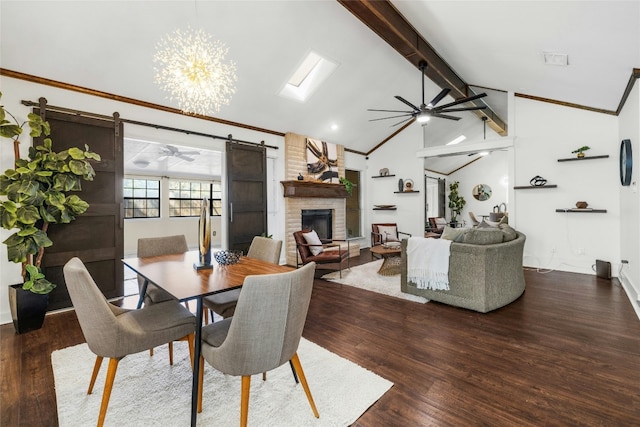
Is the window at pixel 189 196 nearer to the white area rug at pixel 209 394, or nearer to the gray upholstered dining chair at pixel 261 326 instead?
the white area rug at pixel 209 394

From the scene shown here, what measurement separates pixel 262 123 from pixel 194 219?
16.9 feet

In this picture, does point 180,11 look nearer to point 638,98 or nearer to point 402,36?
point 402,36

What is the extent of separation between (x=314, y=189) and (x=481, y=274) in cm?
367

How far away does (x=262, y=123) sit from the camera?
17.1ft

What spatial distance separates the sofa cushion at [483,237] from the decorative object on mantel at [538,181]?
283 cm

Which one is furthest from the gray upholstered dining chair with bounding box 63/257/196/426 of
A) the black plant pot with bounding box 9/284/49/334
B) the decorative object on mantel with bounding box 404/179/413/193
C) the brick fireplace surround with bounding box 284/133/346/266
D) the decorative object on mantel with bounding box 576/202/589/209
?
the decorative object on mantel with bounding box 404/179/413/193

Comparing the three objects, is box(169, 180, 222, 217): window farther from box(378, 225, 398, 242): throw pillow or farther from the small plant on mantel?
the small plant on mantel

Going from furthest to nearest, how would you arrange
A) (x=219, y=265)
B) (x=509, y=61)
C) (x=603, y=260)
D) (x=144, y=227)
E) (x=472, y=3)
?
(x=144, y=227)
(x=603, y=260)
(x=509, y=61)
(x=472, y=3)
(x=219, y=265)

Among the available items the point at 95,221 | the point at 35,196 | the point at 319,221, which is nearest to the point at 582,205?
the point at 319,221

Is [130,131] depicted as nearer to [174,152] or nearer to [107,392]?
[174,152]

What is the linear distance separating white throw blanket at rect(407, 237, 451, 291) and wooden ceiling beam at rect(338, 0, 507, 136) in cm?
258

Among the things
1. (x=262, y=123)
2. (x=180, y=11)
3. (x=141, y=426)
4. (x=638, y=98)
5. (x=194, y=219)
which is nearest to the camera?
(x=141, y=426)

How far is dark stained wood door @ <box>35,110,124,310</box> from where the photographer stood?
324 centimetres

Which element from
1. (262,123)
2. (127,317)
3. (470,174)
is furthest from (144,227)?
(470,174)
